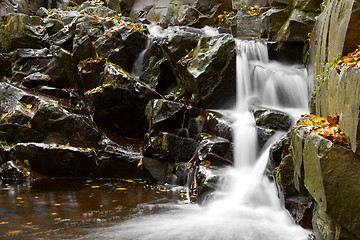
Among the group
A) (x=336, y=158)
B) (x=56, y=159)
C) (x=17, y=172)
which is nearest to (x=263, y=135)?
(x=336, y=158)

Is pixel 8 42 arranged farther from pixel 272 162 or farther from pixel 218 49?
pixel 272 162

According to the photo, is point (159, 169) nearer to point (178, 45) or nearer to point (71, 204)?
point (71, 204)

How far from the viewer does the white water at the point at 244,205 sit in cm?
486

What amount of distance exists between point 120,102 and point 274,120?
16.8 ft

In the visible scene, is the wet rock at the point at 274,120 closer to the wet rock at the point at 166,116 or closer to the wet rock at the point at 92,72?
the wet rock at the point at 166,116

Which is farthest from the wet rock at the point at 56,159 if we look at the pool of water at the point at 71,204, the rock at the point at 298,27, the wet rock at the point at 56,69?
the rock at the point at 298,27

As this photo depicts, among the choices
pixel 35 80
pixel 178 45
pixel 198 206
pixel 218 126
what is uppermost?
pixel 178 45

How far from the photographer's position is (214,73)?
961 cm

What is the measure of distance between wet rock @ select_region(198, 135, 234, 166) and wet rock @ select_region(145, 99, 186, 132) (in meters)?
1.58

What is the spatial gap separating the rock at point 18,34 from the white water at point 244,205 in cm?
1081

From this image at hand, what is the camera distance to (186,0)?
768 inches

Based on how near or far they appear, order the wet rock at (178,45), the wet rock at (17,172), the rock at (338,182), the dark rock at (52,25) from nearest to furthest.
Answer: the rock at (338,182) → the wet rock at (17,172) → the wet rock at (178,45) → the dark rock at (52,25)

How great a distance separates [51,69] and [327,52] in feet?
37.3

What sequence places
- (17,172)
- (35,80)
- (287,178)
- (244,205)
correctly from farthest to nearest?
(35,80)
(17,172)
(244,205)
(287,178)
